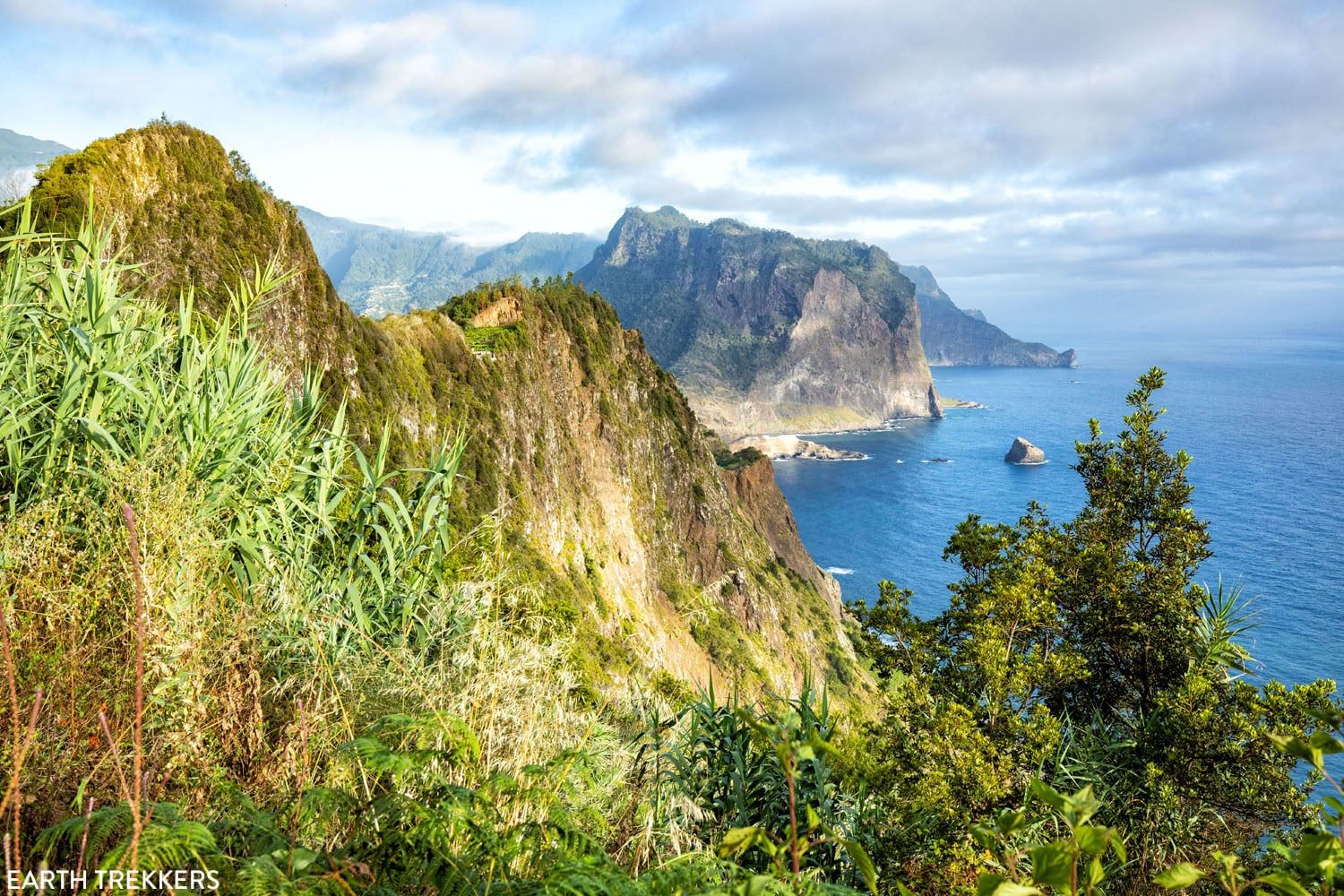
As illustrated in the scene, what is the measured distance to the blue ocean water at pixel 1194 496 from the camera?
6091 cm

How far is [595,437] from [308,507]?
54.3 meters

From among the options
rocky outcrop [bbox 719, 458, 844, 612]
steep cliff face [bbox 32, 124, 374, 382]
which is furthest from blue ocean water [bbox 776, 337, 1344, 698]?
steep cliff face [bbox 32, 124, 374, 382]

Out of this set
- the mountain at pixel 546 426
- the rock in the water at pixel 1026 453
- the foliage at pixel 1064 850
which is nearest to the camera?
the foliage at pixel 1064 850

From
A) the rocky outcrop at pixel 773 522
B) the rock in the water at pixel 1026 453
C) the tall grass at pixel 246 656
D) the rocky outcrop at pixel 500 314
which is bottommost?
the rocky outcrop at pixel 773 522

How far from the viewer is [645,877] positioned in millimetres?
2732

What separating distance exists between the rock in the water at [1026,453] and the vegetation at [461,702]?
134 metres

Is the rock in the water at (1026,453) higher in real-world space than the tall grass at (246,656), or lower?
lower

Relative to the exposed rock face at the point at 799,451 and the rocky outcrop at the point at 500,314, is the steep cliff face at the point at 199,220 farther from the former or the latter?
the exposed rock face at the point at 799,451

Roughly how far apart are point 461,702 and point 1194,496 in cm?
11515

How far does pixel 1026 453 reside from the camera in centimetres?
13038

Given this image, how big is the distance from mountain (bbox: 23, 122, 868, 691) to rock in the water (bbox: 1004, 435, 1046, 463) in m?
61.3

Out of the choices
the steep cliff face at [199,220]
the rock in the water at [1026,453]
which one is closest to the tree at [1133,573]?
the steep cliff face at [199,220]

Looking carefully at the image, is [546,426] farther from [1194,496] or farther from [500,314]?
[1194,496]

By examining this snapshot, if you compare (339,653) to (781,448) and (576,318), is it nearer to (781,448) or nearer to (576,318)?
(576,318)
